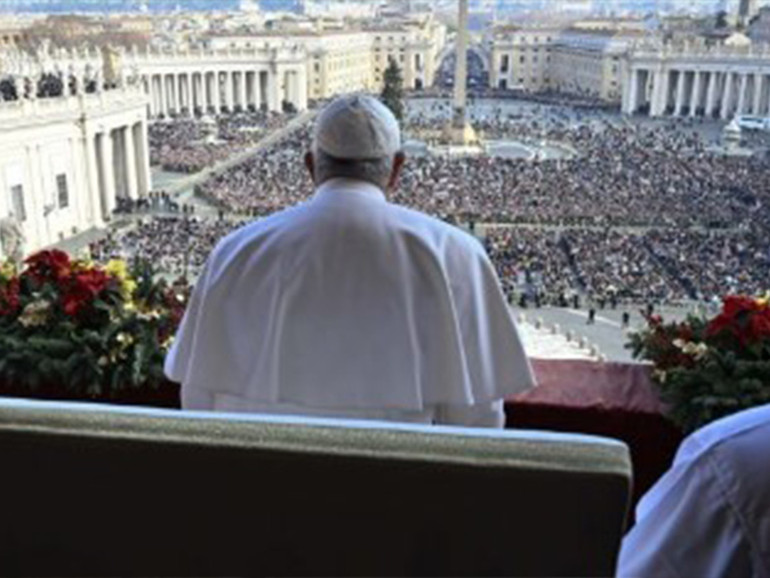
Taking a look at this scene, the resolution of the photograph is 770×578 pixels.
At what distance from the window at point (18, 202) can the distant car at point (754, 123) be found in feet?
54.1

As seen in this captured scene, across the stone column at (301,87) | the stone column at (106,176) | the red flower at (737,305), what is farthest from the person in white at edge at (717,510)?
the stone column at (301,87)

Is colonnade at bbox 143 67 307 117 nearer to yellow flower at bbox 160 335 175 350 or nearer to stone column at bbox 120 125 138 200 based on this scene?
stone column at bbox 120 125 138 200

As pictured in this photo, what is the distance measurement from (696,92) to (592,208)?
16.1 m

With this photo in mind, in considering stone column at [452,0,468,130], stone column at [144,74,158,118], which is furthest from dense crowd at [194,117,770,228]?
stone column at [144,74,158,118]

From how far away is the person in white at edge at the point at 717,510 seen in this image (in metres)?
0.65

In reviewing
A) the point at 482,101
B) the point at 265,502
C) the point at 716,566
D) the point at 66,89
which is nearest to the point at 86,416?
the point at 265,502

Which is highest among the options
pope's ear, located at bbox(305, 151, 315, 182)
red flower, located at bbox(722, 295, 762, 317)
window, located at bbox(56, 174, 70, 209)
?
pope's ear, located at bbox(305, 151, 315, 182)

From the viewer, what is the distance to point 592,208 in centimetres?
1150

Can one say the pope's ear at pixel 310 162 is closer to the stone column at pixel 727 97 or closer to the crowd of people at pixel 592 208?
the crowd of people at pixel 592 208

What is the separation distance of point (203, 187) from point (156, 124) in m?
7.84

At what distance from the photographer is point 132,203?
12.8 meters

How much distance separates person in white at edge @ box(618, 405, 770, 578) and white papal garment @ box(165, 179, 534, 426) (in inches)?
14.4

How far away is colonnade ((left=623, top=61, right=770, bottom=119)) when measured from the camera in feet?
80.8

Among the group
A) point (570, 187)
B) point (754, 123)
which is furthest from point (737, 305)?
point (754, 123)
